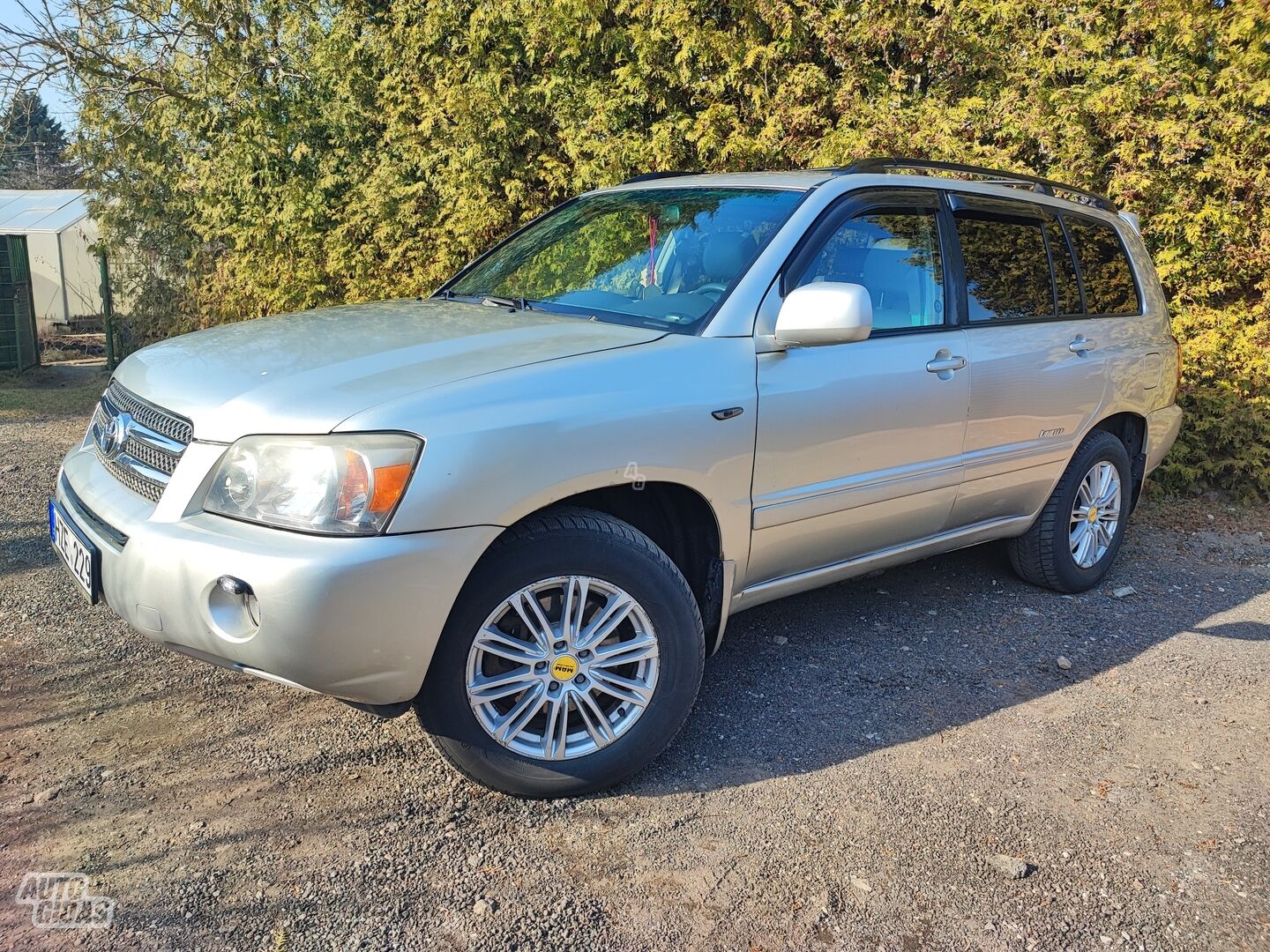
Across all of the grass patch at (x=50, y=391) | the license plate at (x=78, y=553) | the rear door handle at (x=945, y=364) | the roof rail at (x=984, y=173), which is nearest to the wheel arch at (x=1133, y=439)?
the roof rail at (x=984, y=173)

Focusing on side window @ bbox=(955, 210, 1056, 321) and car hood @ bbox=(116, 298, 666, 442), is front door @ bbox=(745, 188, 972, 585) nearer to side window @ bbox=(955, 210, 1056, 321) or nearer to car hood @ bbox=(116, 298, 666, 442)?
side window @ bbox=(955, 210, 1056, 321)

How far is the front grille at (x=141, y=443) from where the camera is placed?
9.09 ft

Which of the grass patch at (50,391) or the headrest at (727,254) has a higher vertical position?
the headrest at (727,254)

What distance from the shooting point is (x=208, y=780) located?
297 centimetres

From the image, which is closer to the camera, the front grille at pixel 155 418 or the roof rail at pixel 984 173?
the front grille at pixel 155 418

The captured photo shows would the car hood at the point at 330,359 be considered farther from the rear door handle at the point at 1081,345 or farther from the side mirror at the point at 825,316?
the rear door handle at the point at 1081,345

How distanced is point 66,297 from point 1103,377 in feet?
53.6

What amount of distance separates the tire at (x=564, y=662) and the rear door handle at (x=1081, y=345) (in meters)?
2.36

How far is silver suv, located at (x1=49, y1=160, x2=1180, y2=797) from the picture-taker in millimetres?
2535

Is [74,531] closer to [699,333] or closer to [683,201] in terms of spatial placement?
[699,333]

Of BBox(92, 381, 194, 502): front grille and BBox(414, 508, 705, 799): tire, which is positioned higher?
BBox(92, 381, 194, 502): front grille

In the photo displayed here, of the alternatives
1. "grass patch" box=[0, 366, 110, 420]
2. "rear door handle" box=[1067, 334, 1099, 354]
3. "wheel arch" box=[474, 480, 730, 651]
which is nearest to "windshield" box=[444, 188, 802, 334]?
"wheel arch" box=[474, 480, 730, 651]

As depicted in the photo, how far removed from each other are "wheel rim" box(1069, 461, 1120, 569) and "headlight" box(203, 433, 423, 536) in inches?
136

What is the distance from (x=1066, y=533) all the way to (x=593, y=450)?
287cm
